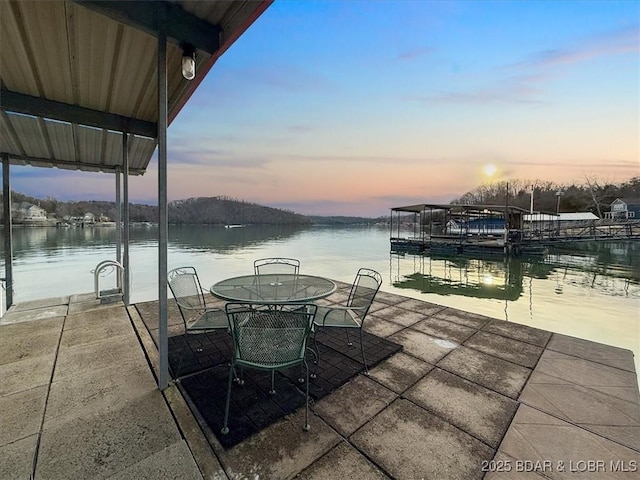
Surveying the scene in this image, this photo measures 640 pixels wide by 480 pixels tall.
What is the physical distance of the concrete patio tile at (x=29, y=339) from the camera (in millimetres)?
2331

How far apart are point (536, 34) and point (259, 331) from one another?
10038 mm

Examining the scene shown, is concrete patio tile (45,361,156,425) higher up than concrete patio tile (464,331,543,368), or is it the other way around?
concrete patio tile (45,361,156,425)

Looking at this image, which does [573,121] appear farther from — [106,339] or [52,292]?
[52,292]

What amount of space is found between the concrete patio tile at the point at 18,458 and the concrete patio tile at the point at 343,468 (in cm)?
126

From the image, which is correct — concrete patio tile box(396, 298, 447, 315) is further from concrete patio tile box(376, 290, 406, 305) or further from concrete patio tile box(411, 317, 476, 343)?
concrete patio tile box(411, 317, 476, 343)

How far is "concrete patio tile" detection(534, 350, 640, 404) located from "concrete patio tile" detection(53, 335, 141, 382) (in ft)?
11.4

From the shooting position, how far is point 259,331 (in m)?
1.50

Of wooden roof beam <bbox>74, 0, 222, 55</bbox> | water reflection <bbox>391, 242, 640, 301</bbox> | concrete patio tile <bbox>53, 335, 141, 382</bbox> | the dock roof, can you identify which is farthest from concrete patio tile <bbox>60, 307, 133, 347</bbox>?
the dock roof

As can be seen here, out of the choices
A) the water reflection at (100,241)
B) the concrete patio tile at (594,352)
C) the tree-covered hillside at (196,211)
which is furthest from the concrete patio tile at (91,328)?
the tree-covered hillside at (196,211)

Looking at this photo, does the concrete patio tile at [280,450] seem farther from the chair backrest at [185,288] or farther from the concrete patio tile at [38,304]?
the concrete patio tile at [38,304]

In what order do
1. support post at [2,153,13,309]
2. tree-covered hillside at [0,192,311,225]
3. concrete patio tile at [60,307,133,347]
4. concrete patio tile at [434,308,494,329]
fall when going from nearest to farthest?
concrete patio tile at [60,307,133,347] < concrete patio tile at [434,308,494,329] < support post at [2,153,13,309] < tree-covered hillside at [0,192,311,225]

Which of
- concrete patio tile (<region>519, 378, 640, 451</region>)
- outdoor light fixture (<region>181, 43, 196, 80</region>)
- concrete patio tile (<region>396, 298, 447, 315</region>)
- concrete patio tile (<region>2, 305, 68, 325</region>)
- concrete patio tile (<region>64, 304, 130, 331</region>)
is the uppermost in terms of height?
outdoor light fixture (<region>181, 43, 196, 80</region>)

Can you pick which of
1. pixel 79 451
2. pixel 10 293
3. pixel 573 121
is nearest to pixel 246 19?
pixel 79 451

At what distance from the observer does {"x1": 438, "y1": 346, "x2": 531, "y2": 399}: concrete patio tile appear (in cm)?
201
